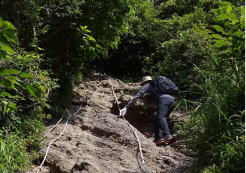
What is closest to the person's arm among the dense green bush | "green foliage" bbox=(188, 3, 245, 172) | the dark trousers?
the dark trousers

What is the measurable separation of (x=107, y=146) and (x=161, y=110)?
1391 millimetres

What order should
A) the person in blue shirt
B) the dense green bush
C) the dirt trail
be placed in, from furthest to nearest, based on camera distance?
the person in blue shirt < the dirt trail < the dense green bush

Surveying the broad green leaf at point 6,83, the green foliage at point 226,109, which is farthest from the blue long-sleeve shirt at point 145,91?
the broad green leaf at point 6,83

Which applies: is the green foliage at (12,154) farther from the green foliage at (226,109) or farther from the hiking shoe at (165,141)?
the green foliage at (226,109)

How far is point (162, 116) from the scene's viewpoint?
19.3 feet

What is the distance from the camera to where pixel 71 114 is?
676 cm

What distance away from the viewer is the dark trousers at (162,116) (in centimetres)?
567

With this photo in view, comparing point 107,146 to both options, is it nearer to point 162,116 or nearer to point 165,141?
point 165,141

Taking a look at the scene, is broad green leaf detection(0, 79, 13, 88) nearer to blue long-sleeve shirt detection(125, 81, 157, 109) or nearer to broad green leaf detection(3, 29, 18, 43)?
broad green leaf detection(3, 29, 18, 43)

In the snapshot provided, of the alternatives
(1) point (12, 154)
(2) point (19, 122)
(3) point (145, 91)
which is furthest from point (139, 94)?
(1) point (12, 154)

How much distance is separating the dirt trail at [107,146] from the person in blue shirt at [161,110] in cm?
17

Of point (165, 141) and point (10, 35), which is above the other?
point (10, 35)

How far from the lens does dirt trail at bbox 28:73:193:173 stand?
172 inches

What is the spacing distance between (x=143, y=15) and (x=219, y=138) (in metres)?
8.82
